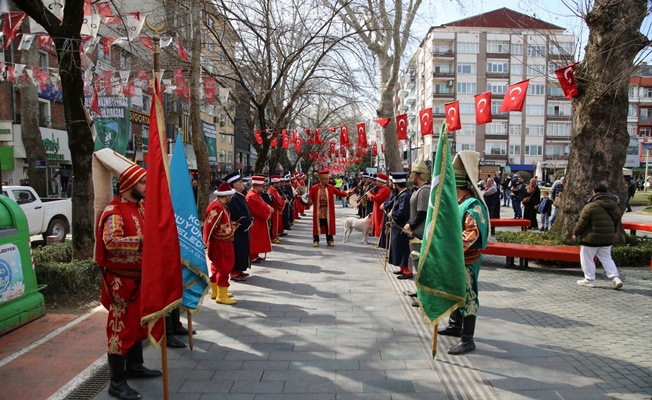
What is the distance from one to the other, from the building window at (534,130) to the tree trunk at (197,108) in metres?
54.8

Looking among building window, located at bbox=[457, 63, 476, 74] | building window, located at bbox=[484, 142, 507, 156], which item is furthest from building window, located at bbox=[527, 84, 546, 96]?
building window, located at bbox=[457, 63, 476, 74]

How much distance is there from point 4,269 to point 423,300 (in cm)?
477

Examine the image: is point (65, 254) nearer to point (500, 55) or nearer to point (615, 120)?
point (615, 120)

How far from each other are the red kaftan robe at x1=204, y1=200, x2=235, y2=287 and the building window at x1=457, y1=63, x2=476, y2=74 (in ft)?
188

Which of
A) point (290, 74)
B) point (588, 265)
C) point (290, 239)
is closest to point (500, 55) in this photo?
point (290, 74)

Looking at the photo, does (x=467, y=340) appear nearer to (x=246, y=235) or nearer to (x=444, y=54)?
(x=246, y=235)

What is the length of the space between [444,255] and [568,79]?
23.3 feet

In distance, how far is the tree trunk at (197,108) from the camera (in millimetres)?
12273

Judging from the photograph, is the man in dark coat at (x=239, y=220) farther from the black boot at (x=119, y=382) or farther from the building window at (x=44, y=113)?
the building window at (x=44, y=113)

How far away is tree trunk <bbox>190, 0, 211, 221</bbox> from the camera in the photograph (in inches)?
483

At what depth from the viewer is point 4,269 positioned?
17.3ft

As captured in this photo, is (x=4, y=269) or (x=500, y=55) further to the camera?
(x=500, y=55)

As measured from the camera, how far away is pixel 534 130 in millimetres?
59094

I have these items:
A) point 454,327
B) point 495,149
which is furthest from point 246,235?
point 495,149
